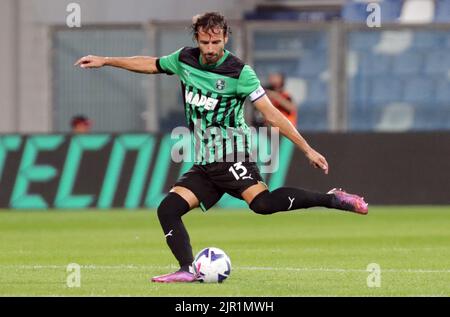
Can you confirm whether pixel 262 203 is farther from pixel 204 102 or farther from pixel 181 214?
pixel 204 102

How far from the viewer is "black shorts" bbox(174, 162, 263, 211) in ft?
37.2

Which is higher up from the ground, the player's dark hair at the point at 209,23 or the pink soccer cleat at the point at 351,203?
the player's dark hair at the point at 209,23

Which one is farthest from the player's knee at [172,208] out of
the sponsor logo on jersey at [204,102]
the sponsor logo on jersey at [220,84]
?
the sponsor logo on jersey at [220,84]

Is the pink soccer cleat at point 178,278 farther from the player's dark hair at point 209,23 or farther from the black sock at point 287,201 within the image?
the player's dark hair at point 209,23

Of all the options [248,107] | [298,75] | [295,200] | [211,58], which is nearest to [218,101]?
[211,58]

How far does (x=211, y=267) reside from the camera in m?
11.0

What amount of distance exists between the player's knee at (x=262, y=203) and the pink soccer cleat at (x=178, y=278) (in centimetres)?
75

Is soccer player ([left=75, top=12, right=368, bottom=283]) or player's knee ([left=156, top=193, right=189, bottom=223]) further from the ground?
soccer player ([left=75, top=12, right=368, bottom=283])

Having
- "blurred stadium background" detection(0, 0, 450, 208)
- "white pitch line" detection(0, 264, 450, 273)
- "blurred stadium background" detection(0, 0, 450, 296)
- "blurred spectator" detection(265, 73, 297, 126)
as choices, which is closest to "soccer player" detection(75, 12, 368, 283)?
"white pitch line" detection(0, 264, 450, 273)

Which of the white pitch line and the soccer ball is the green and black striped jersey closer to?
the soccer ball

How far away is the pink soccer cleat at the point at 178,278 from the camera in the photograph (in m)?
11.1

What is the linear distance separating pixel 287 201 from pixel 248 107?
44.2ft
